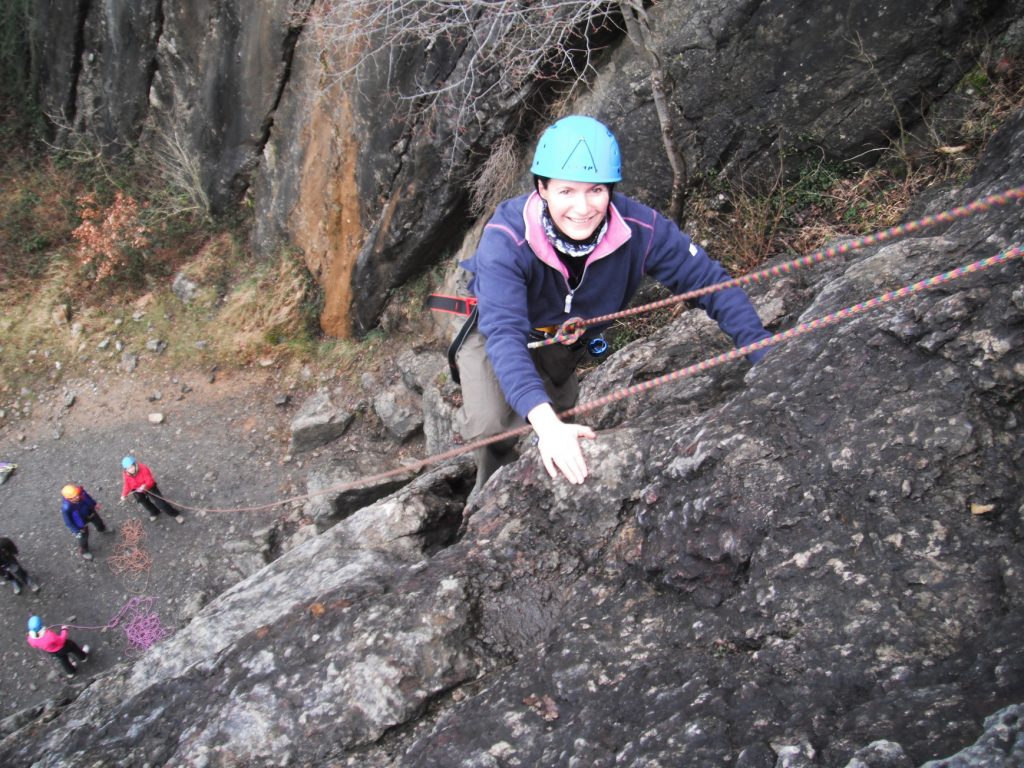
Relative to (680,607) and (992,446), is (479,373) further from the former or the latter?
(992,446)

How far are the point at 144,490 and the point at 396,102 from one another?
6134 millimetres

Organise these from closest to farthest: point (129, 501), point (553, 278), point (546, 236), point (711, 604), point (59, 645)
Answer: point (711, 604) → point (546, 236) → point (553, 278) → point (59, 645) → point (129, 501)

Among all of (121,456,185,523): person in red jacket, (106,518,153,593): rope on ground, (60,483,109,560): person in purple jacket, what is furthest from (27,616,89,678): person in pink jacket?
(121,456,185,523): person in red jacket

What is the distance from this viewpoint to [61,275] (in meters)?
11.6

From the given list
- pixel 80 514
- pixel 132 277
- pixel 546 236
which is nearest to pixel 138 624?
pixel 80 514

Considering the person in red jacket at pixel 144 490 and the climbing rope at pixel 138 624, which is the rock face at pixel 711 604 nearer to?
the climbing rope at pixel 138 624

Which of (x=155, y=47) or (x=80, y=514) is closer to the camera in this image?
(x=80, y=514)

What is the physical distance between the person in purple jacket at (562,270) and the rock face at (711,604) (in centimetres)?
42

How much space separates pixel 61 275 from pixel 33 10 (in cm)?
489

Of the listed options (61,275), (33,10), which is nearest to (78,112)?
(33,10)

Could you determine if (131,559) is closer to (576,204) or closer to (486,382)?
(486,382)

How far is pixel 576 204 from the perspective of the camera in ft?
9.56

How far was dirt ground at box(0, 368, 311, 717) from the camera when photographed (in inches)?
317

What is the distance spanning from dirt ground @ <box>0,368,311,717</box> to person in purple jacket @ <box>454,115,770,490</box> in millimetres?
6512
